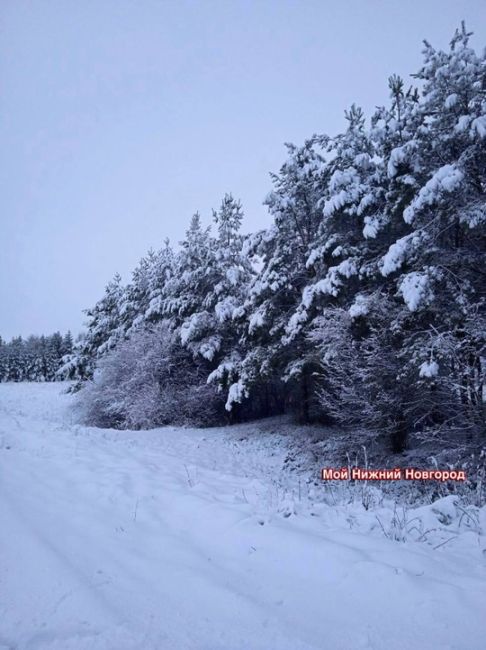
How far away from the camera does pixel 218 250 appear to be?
18766 millimetres

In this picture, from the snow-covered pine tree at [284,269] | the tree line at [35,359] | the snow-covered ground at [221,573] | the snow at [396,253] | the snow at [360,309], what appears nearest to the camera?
the snow-covered ground at [221,573]

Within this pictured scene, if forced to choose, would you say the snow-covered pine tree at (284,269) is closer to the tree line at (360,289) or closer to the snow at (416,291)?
the tree line at (360,289)

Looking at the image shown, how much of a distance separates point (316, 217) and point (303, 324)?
16.0 ft

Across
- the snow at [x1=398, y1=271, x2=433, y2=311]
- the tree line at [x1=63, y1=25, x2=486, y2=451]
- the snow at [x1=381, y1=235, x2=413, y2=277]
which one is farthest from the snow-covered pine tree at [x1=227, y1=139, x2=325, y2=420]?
the snow at [x1=398, y1=271, x2=433, y2=311]

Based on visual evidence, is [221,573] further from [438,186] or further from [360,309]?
[438,186]

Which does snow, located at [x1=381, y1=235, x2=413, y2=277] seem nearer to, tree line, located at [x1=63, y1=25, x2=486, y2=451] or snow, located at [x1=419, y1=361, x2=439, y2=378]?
tree line, located at [x1=63, y1=25, x2=486, y2=451]

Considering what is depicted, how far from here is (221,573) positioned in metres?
3.18

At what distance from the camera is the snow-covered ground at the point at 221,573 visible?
2.39 meters

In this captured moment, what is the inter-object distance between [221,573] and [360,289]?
10328mm

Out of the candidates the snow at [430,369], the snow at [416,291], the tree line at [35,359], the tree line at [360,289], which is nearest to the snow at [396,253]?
the tree line at [360,289]

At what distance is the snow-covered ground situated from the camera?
2395 millimetres

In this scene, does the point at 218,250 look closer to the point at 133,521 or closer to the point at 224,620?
the point at 133,521

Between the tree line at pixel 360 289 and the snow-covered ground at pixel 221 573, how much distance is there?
519cm

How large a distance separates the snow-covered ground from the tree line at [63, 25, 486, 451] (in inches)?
205
